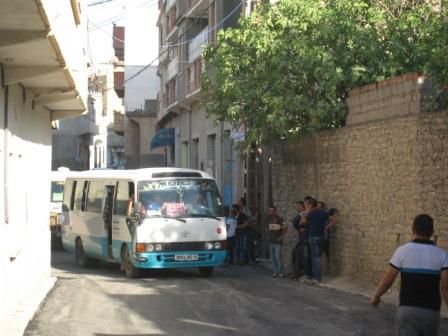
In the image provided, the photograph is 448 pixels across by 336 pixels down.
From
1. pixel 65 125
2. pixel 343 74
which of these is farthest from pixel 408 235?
pixel 65 125

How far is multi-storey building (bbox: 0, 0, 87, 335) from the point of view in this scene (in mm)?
9703

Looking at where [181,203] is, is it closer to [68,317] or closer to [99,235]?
[99,235]

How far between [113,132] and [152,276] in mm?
59927

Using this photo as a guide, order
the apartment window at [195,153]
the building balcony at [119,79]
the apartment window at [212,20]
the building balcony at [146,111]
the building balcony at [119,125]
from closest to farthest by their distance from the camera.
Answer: the apartment window at [212,20] < the apartment window at [195,153] < the building balcony at [146,111] < the building balcony at [119,125] < the building balcony at [119,79]

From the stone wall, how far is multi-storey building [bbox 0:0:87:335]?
5.86m

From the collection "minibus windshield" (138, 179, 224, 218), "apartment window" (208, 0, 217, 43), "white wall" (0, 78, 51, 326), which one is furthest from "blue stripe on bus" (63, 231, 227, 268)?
"apartment window" (208, 0, 217, 43)

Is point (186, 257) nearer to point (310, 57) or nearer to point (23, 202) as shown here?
point (310, 57)

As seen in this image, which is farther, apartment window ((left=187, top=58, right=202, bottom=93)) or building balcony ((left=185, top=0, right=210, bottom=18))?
building balcony ((left=185, top=0, right=210, bottom=18))

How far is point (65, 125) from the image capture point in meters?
63.3

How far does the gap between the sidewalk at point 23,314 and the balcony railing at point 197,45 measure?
76.3 feet

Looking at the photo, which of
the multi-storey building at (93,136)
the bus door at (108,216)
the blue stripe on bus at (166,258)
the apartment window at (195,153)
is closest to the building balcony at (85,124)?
the multi-storey building at (93,136)

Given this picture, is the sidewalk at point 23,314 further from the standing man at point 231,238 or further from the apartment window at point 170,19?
the apartment window at point 170,19

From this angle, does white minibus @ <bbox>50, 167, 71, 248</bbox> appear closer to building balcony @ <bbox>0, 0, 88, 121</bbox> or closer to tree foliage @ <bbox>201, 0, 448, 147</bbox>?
tree foliage @ <bbox>201, 0, 448, 147</bbox>

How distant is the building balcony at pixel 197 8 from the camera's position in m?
39.3
